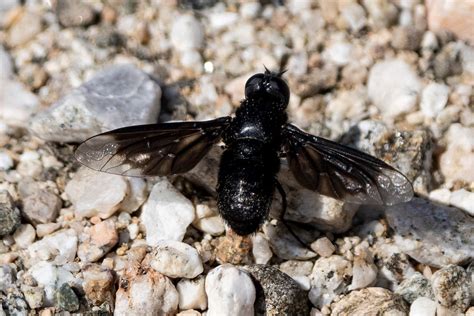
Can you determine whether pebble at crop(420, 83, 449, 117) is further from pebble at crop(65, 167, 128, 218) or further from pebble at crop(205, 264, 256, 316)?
pebble at crop(65, 167, 128, 218)

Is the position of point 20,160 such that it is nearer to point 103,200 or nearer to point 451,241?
point 103,200

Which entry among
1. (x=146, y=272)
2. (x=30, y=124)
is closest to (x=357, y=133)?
(x=146, y=272)

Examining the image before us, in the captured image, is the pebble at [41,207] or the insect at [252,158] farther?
the pebble at [41,207]

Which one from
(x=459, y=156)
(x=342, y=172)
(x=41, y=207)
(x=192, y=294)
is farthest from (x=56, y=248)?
(x=459, y=156)

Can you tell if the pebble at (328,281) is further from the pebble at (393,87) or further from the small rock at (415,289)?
the pebble at (393,87)

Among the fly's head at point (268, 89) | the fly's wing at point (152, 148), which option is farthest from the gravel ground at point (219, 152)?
the fly's head at point (268, 89)

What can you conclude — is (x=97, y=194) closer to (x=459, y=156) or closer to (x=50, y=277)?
(x=50, y=277)
